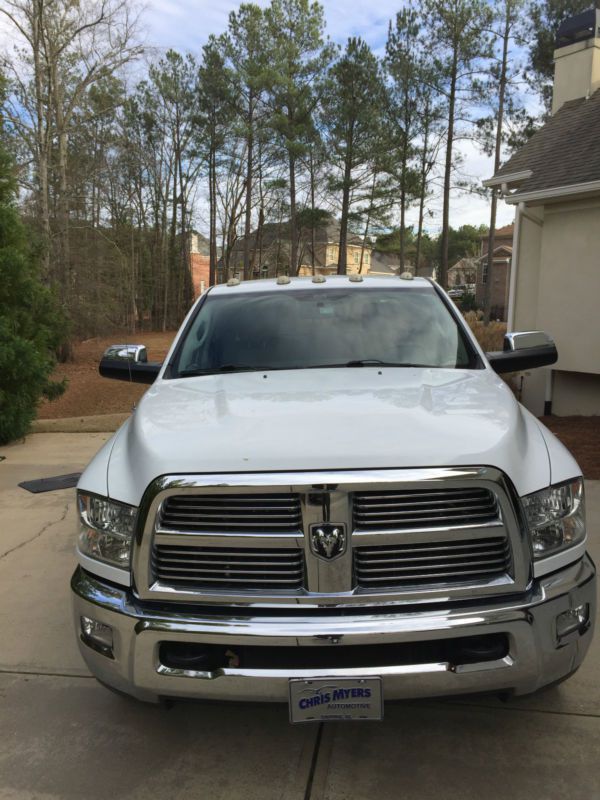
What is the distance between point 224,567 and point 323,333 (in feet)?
5.88

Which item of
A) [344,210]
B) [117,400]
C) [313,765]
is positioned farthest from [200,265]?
[313,765]

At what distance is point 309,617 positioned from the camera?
2260 millimetres

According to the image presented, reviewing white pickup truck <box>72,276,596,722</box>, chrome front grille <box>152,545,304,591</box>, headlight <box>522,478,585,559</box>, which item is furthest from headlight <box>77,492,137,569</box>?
headlight <box>522,478,585,559</box>

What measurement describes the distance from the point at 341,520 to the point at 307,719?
2.14 feet

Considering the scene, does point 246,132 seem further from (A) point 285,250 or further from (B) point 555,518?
(B) point 555,518

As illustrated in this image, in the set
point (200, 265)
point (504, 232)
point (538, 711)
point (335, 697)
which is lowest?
point (538, 711)

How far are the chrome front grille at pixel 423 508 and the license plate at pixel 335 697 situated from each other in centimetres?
49

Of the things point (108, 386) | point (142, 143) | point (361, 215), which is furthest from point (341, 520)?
point (142, 143)

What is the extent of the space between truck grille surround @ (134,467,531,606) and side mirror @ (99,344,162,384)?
5.79ft

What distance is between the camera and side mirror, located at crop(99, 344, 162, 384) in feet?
13.1

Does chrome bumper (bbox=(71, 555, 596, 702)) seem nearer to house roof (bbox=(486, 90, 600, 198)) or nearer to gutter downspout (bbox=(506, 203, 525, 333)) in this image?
house roof (bbox=(486, 90, 600, 198))

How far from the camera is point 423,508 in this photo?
2301 mm

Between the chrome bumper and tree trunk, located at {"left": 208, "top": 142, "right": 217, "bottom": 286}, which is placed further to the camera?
tree trunk, located at {"left": 208, "top": 142, "right": 217, "bottom": 286}

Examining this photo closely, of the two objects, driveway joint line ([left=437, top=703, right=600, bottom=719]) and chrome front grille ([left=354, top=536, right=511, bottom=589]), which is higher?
chrome front grille ([left=354, top=536, right=511, bottom=589])
